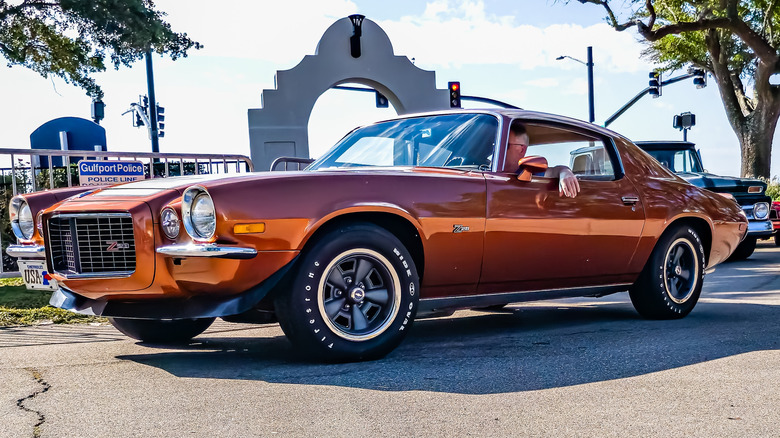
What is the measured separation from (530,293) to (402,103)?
13342 millimetres

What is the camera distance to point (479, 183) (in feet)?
17.3

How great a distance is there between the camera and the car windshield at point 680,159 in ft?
42.9

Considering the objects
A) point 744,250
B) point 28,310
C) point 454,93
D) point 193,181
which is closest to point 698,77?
point 454,93

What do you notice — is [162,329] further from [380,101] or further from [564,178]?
[380,101]

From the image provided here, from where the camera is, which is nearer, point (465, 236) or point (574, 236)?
point (465, 236)

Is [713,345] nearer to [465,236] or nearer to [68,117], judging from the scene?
[465,236]

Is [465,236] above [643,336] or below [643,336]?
above

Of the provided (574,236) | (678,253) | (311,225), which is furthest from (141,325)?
(678,253)

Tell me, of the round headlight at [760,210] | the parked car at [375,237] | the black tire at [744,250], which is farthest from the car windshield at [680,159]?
the parked car at [375,237]

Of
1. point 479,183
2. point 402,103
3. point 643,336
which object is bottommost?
point 643,336

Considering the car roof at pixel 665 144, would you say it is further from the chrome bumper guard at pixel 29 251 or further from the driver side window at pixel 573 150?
the chrome bumper guard at pixel 29 251

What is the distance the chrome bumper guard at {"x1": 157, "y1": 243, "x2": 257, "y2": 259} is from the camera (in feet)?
14.0

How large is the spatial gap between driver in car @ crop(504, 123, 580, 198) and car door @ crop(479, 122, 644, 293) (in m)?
0.05

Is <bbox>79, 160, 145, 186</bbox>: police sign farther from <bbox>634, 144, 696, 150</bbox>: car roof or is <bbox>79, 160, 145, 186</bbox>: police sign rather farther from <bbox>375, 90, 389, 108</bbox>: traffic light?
<bbox>375, 90, 389, 108</bbox>: traffic light
